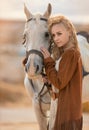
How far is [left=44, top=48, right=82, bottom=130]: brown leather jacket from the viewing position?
1.35 meters

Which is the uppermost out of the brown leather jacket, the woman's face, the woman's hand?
the woman's face

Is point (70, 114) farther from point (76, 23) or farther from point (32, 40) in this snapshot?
point (76, 23)

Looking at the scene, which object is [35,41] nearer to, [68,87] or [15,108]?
[68,87]

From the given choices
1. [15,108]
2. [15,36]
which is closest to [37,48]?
[15,36]

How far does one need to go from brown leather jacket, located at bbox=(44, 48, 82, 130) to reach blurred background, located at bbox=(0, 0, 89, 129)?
1.48m

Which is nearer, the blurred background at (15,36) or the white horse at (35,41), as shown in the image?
the white horse at (35,41)

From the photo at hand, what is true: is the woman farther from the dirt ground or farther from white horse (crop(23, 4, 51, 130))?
the dirt ground

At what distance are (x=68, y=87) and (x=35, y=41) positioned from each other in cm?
27

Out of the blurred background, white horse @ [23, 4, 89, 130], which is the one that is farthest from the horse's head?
the blurred background

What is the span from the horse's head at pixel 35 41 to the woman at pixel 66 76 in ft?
0.19

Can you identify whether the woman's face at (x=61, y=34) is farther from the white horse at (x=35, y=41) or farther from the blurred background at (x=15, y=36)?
the blurred background at (x=15, y=36)

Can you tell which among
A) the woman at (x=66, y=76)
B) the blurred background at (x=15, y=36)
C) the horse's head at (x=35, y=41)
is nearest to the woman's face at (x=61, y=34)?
the woman at (x=66, y=76)

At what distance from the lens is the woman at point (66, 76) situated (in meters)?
1.35

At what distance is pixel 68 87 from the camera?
138 centimetres
